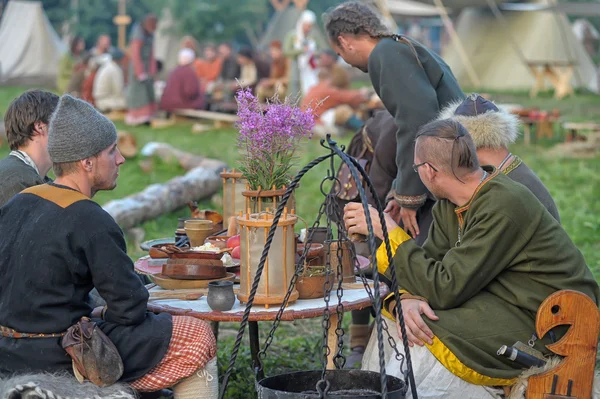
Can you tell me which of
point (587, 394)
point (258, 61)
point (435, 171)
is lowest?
point (587, 394)

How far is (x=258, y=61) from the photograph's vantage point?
17.3 metres

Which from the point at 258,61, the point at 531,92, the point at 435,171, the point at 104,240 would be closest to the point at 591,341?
the point at 435,171

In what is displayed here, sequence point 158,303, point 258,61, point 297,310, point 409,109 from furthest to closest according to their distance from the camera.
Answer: point 258,61, point 409,109, point 158,303, point 297,310

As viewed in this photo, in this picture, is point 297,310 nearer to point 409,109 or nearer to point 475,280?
point 475,280

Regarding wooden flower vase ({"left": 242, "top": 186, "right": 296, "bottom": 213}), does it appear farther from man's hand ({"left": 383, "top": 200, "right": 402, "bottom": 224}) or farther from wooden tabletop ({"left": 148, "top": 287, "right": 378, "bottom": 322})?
man's hand ({"left": 383, "top": 200, "right": 402, "bottom": 224})

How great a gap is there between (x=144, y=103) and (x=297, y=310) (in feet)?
41.8

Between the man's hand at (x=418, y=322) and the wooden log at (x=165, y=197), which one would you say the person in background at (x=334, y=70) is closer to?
the wooden log at (x=165, y=197)

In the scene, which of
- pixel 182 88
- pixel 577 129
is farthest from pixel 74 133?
pixel 182 88

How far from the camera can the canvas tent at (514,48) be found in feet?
66.3

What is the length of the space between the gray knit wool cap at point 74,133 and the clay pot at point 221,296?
2.19ft

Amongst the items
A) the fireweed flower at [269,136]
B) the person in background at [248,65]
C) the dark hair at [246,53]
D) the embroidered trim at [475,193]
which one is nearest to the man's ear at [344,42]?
the fireweed flower at [269,136]

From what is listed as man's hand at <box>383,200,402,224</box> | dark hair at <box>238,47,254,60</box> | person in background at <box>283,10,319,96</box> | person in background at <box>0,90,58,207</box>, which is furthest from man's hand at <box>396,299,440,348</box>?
dark hair at <box>238,47,254,60</box>

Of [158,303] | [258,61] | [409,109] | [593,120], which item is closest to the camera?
[158,303]

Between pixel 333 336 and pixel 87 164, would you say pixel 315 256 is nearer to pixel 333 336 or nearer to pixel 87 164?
pixel 333 336
